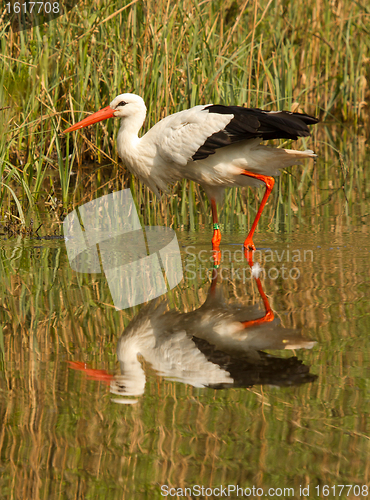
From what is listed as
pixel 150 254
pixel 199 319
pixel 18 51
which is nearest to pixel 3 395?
pixel 199 319

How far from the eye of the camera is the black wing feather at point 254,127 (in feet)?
17.2

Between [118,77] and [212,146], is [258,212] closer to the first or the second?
[212,146]

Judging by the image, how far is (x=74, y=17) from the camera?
8180 mm

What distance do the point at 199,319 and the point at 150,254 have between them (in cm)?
151

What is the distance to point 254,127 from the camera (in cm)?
523

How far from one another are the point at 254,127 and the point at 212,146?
0.34 m

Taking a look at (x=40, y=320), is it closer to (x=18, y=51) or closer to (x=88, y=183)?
(x=88, y=183)

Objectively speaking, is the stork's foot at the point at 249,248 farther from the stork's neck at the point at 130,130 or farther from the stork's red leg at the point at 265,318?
the stork's neck at the point at 130,130

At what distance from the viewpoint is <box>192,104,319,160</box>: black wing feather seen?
525 cm

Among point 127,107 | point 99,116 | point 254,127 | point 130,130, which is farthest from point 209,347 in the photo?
point 99,116

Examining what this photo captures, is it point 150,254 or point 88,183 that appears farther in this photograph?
point 88,183

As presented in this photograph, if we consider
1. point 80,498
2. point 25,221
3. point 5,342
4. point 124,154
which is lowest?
point 80,498

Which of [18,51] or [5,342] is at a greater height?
[18,51]

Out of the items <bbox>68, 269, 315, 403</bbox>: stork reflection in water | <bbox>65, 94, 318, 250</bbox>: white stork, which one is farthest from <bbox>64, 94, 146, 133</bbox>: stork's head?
<bbox>68, 269, 315, 403</bbox>: stork reflection in water
